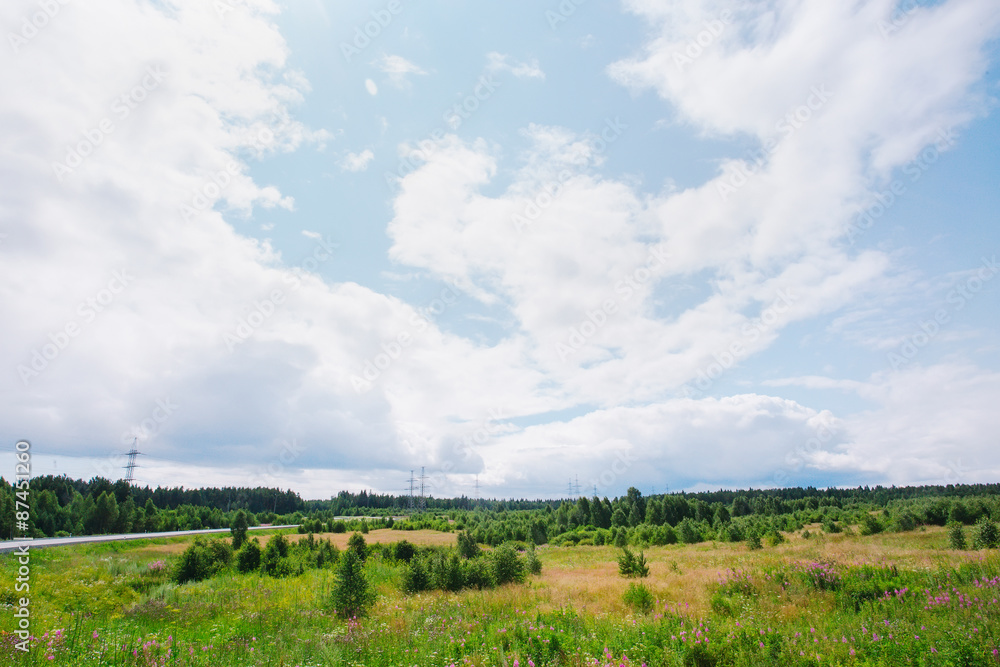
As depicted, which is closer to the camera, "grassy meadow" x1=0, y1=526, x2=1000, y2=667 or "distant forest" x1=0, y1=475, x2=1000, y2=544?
"grassy meadow" x1=0, y1=526, x2=1000, y2=667

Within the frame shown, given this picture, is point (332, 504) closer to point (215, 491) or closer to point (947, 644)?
point (215, 491)

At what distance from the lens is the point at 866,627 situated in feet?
31.7

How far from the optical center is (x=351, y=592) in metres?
15.3

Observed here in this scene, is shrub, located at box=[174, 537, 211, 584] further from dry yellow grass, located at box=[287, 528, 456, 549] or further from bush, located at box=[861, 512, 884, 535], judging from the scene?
bush, located at box=[861, 512, 884, 535]

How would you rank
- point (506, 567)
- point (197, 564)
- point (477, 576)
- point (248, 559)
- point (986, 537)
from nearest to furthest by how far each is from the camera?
point (477, 576), point (506, 567), point (986, 537), point (197, 564), point (248, 559)

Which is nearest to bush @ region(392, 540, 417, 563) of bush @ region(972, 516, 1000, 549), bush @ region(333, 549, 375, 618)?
bush @ region(333, 549, 375, 618)

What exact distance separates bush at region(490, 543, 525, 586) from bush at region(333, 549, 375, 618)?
867cm

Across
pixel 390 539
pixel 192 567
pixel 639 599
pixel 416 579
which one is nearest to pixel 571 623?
pixel 639 599

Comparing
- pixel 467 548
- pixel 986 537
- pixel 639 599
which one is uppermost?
pixel 639 599

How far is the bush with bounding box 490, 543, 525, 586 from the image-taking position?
22.7 metres

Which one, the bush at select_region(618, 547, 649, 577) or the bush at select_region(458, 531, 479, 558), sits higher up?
the bush at select_region(618, 547, 649, 577)

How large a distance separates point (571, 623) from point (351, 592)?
8004 mm

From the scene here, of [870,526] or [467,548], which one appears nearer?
[467,548]

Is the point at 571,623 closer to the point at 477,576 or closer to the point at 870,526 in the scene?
the point at 477,576
